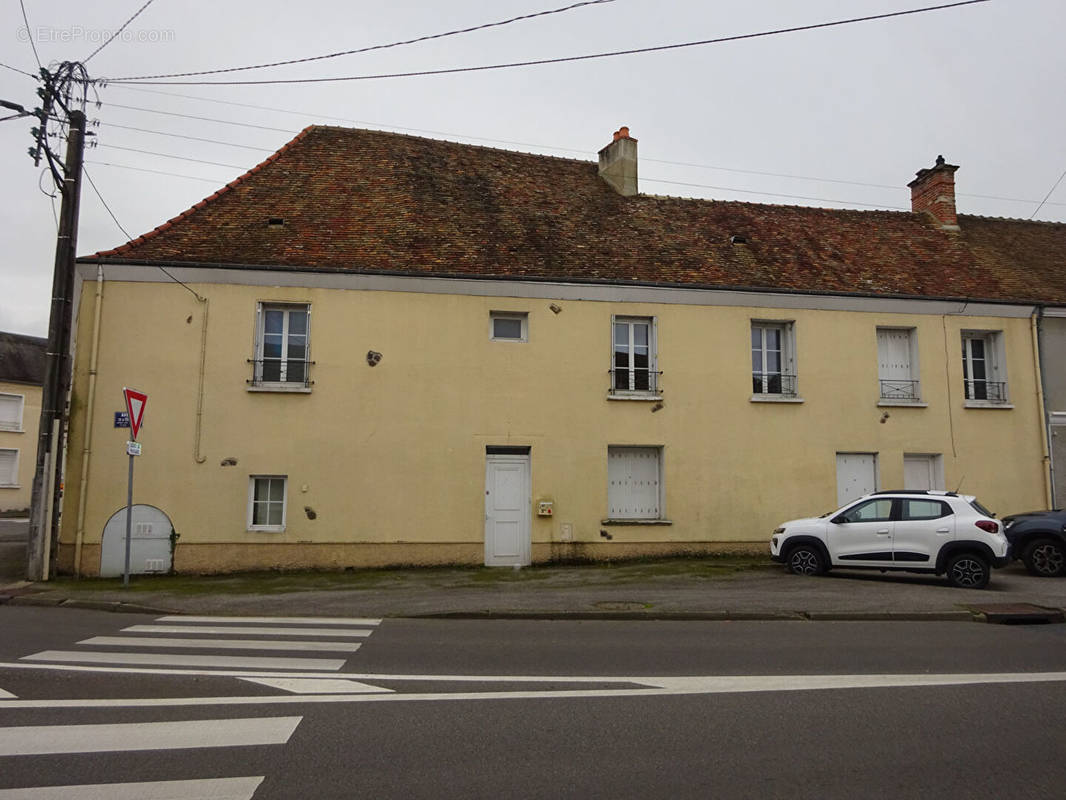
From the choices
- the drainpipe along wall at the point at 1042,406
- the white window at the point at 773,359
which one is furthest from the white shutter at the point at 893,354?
the drainpipe along wall at the point at 1042,406

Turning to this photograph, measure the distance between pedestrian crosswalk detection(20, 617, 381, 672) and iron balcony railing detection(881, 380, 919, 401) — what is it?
12554mm

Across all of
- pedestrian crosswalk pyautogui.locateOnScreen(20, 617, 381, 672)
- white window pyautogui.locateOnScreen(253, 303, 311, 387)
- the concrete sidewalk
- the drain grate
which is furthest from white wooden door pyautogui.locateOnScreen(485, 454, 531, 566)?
the drain grate

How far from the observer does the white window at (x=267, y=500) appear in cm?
1554

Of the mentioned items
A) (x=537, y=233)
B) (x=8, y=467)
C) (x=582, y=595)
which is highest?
(x=537, y=233)

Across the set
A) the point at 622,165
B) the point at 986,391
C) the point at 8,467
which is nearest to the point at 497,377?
the point at 622,165

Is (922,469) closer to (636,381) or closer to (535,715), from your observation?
(636,381)

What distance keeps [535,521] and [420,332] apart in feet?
14.0

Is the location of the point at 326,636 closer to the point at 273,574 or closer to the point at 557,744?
the point at 557,744

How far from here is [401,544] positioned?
1575 centimetres

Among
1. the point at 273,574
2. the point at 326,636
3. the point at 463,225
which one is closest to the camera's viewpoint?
the point at 326,636

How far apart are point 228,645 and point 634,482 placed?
9809mm

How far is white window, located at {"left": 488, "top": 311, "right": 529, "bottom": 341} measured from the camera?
16656 millimetres

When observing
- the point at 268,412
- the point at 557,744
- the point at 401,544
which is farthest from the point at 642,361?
the point at 557,744

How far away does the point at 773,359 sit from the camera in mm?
17938
